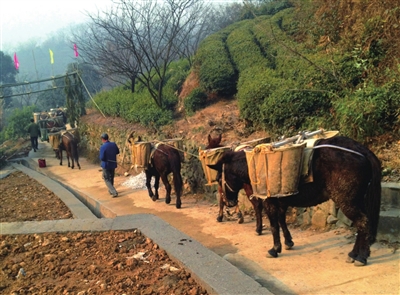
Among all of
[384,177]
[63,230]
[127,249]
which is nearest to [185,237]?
[127,249]

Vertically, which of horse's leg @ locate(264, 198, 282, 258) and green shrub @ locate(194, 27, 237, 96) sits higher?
green shrub @ locate(194, 27, 237, 96)

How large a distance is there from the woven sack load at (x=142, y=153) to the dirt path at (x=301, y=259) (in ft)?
5.07

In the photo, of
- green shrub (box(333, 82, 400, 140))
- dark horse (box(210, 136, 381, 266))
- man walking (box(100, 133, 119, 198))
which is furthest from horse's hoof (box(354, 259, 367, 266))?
man walking (box(100, 133, 119, 198))

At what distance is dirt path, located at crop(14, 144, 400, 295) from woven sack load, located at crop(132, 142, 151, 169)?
1.54 metres

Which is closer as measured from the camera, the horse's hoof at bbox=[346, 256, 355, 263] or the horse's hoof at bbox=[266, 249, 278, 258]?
the horse's hoof at bbox=[346, 256, 355, 263]

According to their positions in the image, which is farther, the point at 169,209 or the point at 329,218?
the point at 169,209

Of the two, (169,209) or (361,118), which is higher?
(361,118)

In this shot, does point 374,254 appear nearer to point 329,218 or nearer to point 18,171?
point 329,218

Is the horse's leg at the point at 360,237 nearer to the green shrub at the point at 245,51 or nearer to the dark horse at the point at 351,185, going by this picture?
the dark horse at the point at 351,185

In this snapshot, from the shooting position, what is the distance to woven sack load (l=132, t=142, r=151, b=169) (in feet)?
32.4

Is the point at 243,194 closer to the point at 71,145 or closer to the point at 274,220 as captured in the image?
the point at 274,220

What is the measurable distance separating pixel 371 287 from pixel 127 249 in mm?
2936

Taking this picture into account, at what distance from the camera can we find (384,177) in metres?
5.86

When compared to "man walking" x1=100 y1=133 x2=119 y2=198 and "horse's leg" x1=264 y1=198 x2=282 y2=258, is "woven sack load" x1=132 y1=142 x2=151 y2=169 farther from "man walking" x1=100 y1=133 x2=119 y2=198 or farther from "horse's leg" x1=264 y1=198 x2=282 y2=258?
"horse's leg" x1=264 y1=198 x2=282 y2=258
